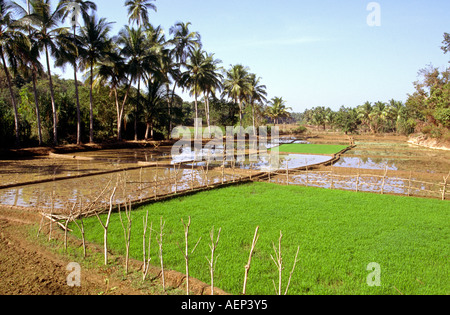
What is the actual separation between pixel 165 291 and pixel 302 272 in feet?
6.66

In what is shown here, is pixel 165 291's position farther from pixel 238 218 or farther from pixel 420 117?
pixel 420 117

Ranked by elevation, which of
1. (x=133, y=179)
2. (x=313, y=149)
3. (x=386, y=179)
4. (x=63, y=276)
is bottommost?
(x=63, y=276)

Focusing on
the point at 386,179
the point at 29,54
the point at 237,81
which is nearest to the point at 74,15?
the point at 29,54

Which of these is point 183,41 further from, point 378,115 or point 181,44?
point 378,115

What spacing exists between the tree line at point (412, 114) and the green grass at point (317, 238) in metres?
21.6

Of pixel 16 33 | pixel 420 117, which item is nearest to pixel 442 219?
pixel 16 33

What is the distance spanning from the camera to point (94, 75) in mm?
21703

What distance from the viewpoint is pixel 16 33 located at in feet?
47.7

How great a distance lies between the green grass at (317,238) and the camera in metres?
4.09

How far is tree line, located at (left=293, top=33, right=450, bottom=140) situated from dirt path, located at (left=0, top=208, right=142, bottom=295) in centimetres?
2765

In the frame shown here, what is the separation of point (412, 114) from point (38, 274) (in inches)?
1593

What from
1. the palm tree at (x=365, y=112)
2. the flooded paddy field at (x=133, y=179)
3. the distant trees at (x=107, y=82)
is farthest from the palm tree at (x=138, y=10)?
the palm tree at (x=365, y=112)

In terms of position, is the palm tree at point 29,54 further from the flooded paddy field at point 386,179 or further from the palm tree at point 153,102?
the flooded paddy field at point 386,179

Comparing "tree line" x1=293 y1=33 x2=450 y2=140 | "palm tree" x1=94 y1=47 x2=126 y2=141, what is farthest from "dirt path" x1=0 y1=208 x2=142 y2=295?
"tree line" x1=293 y1=33 x2=450 y2=140
